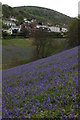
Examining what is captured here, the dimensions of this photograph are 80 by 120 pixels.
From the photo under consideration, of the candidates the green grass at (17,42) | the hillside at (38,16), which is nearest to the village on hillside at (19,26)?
the hillside at (38,16)

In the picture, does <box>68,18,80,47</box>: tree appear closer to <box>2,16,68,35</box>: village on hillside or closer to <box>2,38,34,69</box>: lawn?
<box>2,38,34,69</box>: lawn

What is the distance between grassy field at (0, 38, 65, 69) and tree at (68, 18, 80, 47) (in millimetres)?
1894

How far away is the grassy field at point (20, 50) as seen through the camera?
38188mm

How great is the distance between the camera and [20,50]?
44.9 metres

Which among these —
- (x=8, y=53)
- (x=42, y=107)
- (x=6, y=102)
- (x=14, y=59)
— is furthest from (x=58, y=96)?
(x=8, y=53)

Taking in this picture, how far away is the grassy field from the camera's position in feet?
125

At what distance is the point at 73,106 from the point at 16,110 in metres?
1.57

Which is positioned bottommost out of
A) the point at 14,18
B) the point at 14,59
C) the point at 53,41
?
the point at 14,59

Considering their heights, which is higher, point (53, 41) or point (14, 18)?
point (14, 18)

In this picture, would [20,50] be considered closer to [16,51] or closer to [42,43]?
[16,51]

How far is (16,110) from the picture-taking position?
6.04 meters

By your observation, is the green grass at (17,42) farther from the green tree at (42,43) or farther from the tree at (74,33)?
the tree at (74,33)

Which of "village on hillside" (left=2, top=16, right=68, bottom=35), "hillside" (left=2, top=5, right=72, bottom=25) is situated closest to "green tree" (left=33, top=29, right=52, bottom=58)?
"village on hillside" (left=2, top=16, right=68, bottom=35)

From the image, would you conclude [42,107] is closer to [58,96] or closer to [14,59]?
[58,96]
